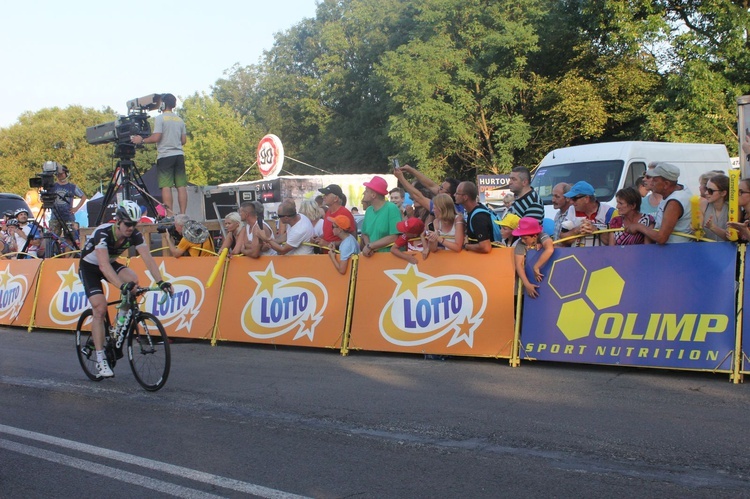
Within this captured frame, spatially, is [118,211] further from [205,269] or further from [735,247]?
[735,247]

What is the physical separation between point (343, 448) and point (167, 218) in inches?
359

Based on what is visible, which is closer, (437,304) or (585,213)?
(585,213)

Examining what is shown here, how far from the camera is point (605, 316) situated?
27.9 ft

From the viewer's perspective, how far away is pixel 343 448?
237 inches

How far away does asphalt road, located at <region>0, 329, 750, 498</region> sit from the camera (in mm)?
5133

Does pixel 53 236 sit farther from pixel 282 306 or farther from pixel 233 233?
pixel 282 306

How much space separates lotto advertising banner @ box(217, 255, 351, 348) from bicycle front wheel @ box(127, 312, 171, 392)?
2700mm

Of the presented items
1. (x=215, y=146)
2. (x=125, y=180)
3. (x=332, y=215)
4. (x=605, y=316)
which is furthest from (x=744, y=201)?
(x=215, y=146)

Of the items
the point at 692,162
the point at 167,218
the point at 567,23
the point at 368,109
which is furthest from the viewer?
the point at 368,109

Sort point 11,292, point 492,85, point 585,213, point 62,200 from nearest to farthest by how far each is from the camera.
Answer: point 585,213 → point 11,292 → point 62,200 → point 492,85

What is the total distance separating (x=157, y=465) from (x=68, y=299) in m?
9.64

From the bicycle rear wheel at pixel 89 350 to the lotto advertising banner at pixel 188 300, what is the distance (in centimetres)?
263

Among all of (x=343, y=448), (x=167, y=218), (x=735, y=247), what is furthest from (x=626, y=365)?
(x=167, y=218)

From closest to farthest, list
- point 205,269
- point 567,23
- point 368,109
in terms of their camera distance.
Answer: point 205,269 → point 567,23 → point 368,109
